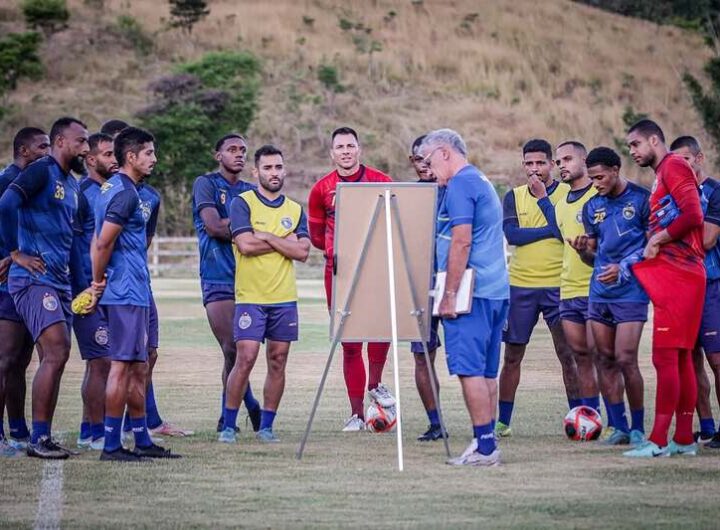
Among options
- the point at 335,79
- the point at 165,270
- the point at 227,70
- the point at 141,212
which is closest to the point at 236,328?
the point at 141,212

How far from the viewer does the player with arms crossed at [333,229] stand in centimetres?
1341

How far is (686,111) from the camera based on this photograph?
89.5 m

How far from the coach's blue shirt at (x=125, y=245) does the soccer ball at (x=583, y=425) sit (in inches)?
153

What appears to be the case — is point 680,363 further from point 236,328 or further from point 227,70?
point 227,70

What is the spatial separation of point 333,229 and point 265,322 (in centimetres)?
Result: 142

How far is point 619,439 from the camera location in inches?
480

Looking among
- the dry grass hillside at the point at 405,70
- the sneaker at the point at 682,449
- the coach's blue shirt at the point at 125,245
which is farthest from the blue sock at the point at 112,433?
the dry grass hillside at the point at 405,70

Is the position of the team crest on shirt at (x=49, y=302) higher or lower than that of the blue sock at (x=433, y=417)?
higher

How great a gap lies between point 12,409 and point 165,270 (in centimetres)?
4134

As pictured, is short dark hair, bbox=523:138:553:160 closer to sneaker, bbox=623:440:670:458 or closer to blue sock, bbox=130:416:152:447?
sneaker, bbox=623:440:670:458

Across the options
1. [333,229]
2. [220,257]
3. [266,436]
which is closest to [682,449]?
[266,436]

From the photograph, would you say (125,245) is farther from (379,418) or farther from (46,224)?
(379,418)

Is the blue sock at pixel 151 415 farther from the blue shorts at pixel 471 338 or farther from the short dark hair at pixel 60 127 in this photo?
the blue shorts at pixel 471 338

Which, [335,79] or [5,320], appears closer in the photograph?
[5,320]
